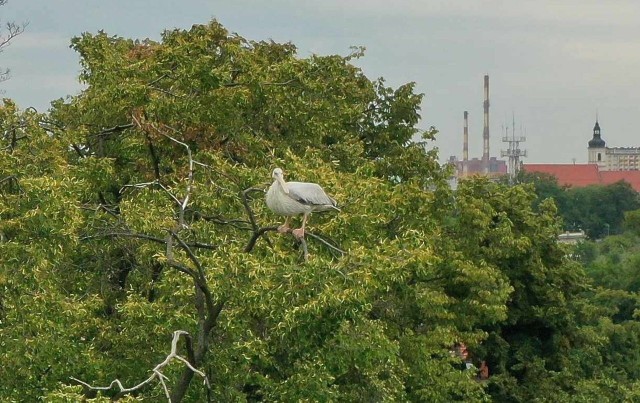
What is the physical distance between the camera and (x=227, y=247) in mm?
14773

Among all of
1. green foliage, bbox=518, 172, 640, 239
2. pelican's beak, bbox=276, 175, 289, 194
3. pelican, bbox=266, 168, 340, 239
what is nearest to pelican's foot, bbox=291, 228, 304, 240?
pelican, bbox=266, 168, 340, 239

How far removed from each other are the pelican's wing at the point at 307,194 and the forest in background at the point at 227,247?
0.33 m

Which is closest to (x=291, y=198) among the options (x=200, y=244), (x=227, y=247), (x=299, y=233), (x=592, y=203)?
(x=299, y=233)

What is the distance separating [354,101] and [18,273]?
15.3 metres

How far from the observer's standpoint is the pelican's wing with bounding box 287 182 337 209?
13602 millimetres

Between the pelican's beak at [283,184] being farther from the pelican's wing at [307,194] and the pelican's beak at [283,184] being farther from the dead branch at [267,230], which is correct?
the dead branch at [267,230]

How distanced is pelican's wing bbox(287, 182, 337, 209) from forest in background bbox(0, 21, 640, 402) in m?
0.33

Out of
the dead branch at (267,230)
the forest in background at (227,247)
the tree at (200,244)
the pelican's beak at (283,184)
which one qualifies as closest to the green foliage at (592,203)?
the forest in background at (227,247)

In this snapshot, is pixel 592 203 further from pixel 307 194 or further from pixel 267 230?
pixel 307 194

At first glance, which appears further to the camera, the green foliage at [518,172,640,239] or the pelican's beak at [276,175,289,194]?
the green foliage at [518,172,640,239]

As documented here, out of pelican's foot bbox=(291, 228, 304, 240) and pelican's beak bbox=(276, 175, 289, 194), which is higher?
pelican's beak bbox=(276, 175, 289, 194)

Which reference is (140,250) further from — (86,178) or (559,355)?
(559,355)

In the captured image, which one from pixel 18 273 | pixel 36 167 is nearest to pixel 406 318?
pixel 36 167

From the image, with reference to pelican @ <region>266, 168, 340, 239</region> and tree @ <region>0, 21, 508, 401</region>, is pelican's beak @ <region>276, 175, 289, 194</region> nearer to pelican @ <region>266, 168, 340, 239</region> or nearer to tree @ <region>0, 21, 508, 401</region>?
pelican @ <region>266, 168, 340, 239</region>
